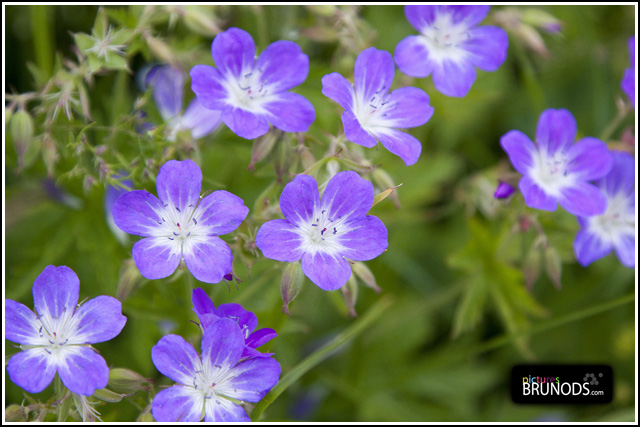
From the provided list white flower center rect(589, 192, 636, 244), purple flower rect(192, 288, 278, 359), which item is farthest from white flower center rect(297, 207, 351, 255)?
white flower center rect(589, 192, 636, 244)

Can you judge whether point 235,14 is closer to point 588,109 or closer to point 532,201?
point 532,201

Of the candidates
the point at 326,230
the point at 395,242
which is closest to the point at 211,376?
the point at 326,230

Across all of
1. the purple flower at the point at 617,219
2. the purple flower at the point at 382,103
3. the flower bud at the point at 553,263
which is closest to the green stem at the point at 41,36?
the purple flower at the point at 382,103

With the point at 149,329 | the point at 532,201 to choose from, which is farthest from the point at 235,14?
the point at 532,201

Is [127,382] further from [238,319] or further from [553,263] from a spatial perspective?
[553,263]

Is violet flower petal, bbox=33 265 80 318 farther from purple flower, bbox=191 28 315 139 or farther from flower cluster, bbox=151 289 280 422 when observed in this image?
purple flower, bbox=191 28 315 139

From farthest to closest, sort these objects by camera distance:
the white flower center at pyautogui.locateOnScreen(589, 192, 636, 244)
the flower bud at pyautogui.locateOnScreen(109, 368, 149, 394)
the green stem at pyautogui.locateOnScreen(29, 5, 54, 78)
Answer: the green stem at pyautogui.locateOnScreen(29, 5, 54, 78) < the white flower center at pyautogui.locateOnScreen(589, 192, 636, 244) < the flower bud at pyautogui.locateOnScreen(109, 368, 149, 394)
